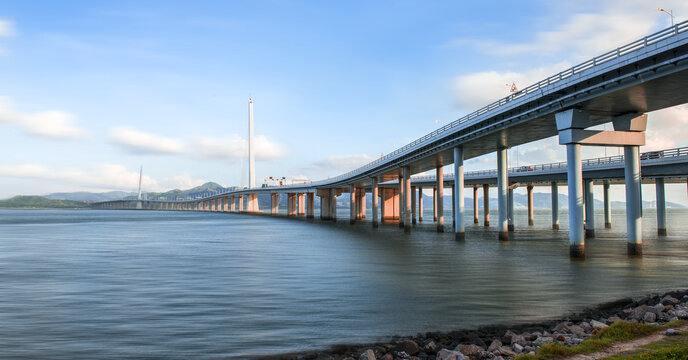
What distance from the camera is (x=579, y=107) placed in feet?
119

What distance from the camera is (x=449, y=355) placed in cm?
1202

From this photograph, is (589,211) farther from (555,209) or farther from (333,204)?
(333,204)

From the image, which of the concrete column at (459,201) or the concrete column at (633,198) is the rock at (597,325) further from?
the concrete column at (459,201)

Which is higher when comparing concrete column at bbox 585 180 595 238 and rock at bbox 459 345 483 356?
concrete column at bbox 585 180 595 238

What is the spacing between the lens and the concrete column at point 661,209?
6575cm

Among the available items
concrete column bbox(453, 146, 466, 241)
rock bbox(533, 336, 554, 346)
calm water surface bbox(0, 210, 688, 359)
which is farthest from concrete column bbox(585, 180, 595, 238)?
rock bbox(533, 336, 554, 346)

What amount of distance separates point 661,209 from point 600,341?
6840 centimetres

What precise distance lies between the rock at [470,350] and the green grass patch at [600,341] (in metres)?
1.44

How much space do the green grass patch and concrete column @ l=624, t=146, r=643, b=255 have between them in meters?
26.5

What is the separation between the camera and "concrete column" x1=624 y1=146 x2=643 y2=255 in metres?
36.2

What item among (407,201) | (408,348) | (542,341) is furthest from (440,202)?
(408,348)

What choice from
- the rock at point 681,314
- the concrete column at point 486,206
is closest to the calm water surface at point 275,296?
the rock at point 681,314

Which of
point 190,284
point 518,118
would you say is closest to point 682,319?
point 190,284

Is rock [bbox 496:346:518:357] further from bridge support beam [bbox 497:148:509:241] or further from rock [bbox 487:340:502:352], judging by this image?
bridge support beam [bbox 497:148:509:241]
